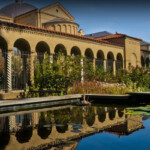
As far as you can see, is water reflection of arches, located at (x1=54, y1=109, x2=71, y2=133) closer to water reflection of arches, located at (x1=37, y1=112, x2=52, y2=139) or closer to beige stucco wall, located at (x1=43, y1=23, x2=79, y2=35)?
water reflection of arches, located at (x1=37, y1=112, x2=52, y2=139)

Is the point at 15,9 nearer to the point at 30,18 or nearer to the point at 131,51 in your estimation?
the point at 30,18

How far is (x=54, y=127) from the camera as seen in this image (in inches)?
218

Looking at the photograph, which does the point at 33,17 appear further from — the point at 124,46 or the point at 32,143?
the point at 32,143

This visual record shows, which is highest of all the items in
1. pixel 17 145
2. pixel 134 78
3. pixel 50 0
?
pixel 50 0

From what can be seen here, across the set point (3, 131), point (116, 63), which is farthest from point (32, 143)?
point (116, 63)

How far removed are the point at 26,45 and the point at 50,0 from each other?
15.8 meters

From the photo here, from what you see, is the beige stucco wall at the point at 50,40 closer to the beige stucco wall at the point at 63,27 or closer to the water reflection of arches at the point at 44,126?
the beige stucco wall at the point at 63,27

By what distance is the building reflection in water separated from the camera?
437cm

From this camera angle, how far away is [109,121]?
6145mm

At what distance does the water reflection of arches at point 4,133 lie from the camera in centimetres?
432

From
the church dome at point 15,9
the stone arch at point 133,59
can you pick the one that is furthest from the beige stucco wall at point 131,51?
the church dome at point 15,9

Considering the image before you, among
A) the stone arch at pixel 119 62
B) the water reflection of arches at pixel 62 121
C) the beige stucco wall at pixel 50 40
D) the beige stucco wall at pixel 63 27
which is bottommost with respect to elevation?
the water reflection of arches at pixel 62 121

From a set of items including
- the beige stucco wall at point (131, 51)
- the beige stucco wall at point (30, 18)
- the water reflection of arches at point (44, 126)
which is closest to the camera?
the water reflection of arches at point (44, 126)

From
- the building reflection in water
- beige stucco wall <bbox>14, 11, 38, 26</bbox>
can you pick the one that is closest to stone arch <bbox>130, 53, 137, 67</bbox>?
beige stucco wall <bbox>14, 11, 38, 26</bbox>
